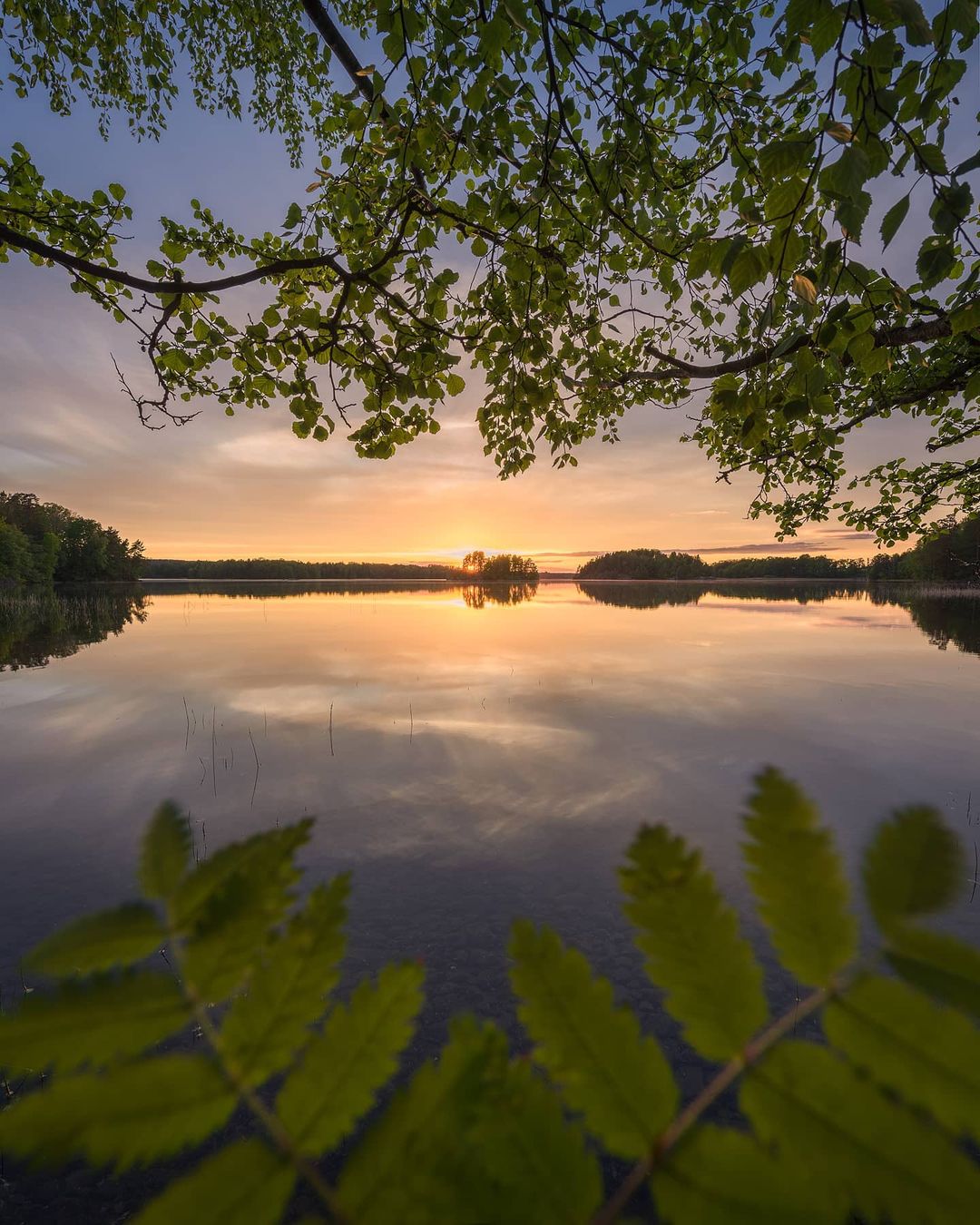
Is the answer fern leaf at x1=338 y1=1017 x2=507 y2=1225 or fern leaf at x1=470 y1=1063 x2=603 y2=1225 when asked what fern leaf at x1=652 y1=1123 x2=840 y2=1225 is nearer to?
fern leaf at x1=470 y1=1063 x2=603 y2=1225

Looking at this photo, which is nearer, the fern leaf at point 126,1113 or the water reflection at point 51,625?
the fern leaf at point 126,1113

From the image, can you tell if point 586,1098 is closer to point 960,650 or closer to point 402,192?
point 402,192

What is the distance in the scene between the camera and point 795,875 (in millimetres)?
602

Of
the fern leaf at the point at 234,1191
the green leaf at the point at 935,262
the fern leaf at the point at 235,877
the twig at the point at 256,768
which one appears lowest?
the twig at the point at 256,768

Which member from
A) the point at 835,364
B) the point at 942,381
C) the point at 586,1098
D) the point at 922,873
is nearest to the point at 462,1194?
the point at 586,1098

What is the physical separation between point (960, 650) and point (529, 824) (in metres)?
28.2

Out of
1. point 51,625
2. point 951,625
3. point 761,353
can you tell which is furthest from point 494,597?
point 761,353

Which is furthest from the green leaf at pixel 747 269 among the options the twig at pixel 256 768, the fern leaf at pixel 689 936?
the twig at pixel 256 768

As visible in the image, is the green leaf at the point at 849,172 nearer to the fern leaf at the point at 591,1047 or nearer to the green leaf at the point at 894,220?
the green leaf at the point at 894,220

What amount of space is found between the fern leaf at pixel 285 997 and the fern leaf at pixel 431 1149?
0.13 meters

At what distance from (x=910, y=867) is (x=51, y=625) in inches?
1971

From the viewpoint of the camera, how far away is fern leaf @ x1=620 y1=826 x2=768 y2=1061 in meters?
0.59

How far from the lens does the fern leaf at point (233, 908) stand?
61cm

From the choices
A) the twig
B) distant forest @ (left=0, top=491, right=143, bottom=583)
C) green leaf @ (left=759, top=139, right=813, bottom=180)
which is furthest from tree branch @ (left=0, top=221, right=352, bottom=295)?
distant forest @ (left=0, top=491, right=143, bottom=583)
